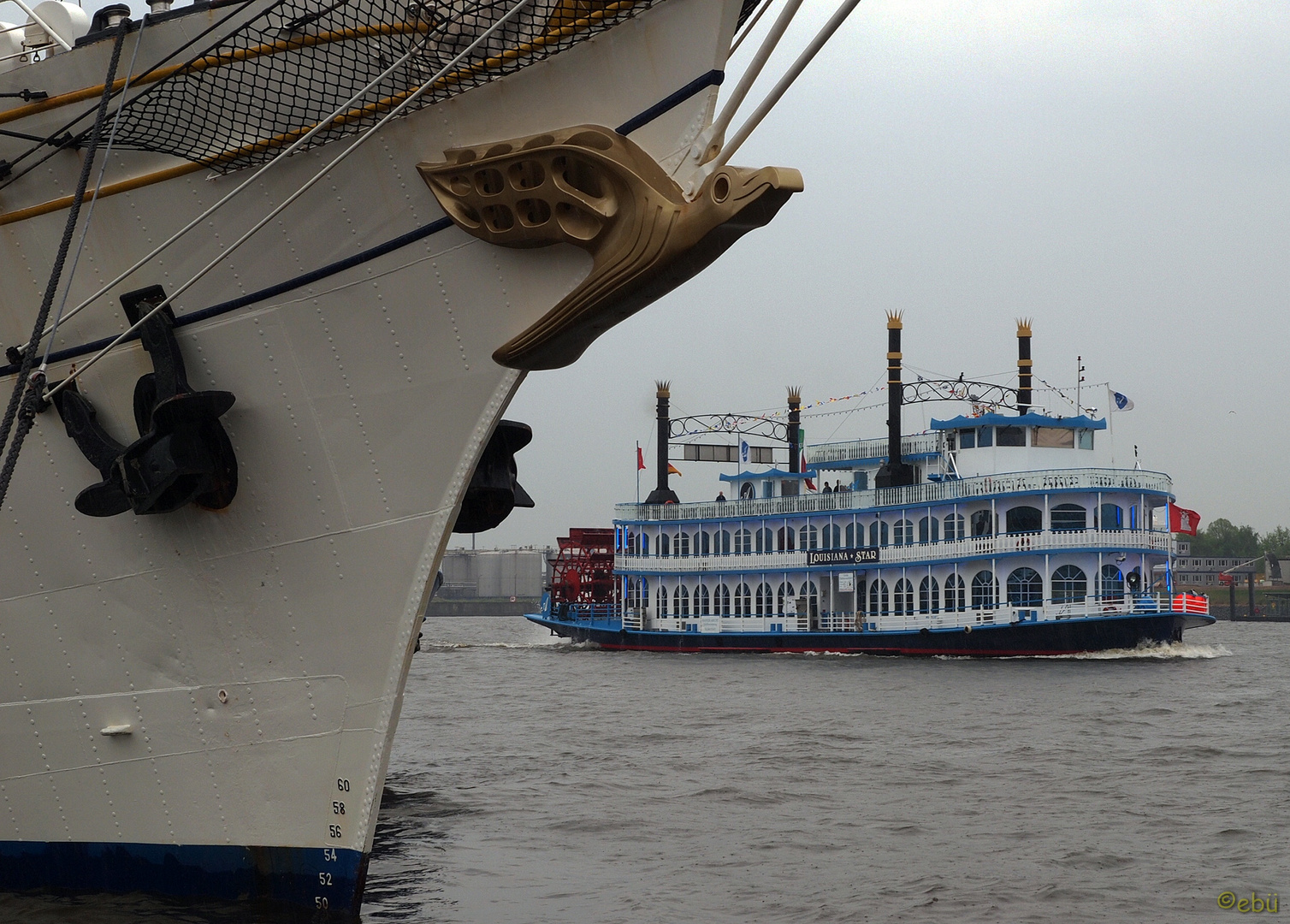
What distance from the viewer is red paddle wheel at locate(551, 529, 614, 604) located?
60469mm

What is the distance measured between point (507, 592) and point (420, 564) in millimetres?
130697

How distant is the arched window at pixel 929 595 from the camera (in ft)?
142

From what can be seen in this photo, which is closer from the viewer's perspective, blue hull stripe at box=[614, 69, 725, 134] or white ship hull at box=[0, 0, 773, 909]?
blue hull stripe at box=[614, 69, 725, 134]

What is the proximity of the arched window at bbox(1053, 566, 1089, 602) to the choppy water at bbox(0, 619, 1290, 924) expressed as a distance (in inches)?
443

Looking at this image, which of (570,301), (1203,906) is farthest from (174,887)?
(1203,906)

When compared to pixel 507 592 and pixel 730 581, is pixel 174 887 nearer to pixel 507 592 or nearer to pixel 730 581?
pixel 730 581

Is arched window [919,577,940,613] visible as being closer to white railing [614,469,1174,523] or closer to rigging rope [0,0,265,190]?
white railing [614,469,1174,523]

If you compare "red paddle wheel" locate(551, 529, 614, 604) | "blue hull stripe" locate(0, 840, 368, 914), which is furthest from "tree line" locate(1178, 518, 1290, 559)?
"blue hull stripe" locate(0, 840, 368, 914)

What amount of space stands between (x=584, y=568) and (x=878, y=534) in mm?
19294

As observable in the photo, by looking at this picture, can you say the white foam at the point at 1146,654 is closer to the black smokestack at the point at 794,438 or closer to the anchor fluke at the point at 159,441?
the black smokestack at the point at 794,438

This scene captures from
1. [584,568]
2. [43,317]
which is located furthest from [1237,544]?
[43,317]

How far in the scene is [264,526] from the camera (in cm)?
775

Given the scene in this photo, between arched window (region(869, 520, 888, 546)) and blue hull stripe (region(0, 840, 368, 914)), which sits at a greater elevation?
arched window (region(869, 520, 888, 546))

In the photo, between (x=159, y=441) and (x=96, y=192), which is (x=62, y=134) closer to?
(x=96, y=192)
